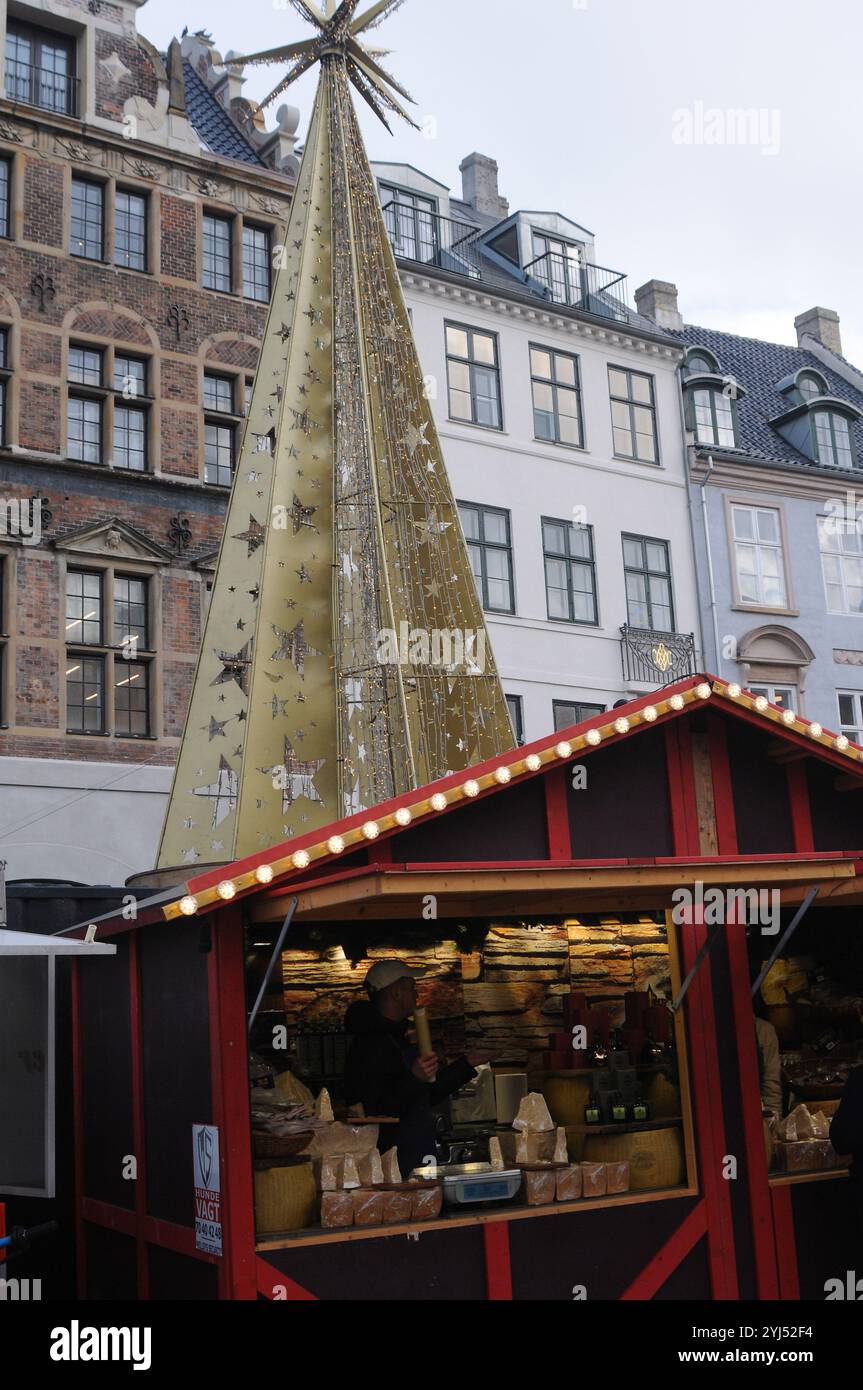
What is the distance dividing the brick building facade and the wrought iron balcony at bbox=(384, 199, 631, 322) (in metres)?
2.71

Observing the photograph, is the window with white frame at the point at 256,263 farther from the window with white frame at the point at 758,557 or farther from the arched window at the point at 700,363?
the window with white frame at the point at 758,557

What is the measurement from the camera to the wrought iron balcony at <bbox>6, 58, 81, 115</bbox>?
2072cm

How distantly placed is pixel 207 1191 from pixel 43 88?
57.2 ft

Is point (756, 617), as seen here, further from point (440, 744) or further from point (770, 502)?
point (440, 744)

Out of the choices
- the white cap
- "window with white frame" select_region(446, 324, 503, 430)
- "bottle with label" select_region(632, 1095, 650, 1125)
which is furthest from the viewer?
"window with white frame" select_region(446, 324, 503, 430)

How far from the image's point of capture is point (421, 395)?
13.7 metres

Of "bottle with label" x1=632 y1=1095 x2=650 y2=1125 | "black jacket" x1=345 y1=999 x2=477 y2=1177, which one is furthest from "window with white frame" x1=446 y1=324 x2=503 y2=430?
"bottle with label" x1=632 y1=1095 x2=650 y2=1125

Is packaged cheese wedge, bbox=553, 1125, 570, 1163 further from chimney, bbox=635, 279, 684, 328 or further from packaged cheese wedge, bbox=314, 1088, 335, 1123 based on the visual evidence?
chimney, bbox=635, 279, 684, 328

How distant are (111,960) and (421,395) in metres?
6.02

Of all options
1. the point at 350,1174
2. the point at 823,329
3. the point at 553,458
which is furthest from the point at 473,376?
the point at 350,1174

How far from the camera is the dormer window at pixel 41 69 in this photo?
20797 mm

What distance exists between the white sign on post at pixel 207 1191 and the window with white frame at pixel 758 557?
19389 mm

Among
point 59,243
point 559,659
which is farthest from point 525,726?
point 59,243

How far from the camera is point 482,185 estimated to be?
3094cm
